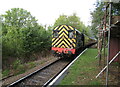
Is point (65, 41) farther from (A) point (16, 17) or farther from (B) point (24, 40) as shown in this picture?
(A) point (16, 17)

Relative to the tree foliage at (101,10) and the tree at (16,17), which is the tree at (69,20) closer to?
the tree at (16,17)

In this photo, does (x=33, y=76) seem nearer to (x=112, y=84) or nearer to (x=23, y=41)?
(x=112, y=84)

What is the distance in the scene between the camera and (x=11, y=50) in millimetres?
9477

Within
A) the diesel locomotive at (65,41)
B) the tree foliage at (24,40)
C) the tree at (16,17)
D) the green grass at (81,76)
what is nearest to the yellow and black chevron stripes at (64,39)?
the diesel locomotive at (65,41)

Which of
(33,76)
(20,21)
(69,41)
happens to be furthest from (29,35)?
(20,21)

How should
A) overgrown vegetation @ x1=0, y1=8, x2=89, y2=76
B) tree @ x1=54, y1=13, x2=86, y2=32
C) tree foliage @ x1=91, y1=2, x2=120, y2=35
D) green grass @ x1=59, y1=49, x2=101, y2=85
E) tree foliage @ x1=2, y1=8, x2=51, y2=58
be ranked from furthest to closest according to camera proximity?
tree @ x1=54, y1=13, x2=86, y2=32
tree foliage @ x1=2, y1=8, x2=51, y2=58
overgrown vegetation @ x1=0, y1=8, x2=89, y2=76
tree foliage @ x1=91, y1=2, x2=120, y2=35
green grass @ x1=59, y1=49, x2=101, y2=85

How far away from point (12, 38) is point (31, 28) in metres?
3.43

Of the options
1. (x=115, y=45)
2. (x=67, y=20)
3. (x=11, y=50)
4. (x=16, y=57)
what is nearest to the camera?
(x=115, y=45)

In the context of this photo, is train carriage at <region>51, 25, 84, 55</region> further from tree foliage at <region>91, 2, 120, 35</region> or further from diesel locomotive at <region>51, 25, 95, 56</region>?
tree foliage at <region>91, 2, 120, 35</region>

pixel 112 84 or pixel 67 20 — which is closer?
pixel 112 84

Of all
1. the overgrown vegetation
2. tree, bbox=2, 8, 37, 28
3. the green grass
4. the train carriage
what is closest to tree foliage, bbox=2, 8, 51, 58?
the overgrown vegetation

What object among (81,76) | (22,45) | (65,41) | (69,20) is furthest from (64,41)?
(69,20)

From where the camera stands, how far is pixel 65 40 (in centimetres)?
1009

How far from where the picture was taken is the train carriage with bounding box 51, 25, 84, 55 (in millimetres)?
9836
